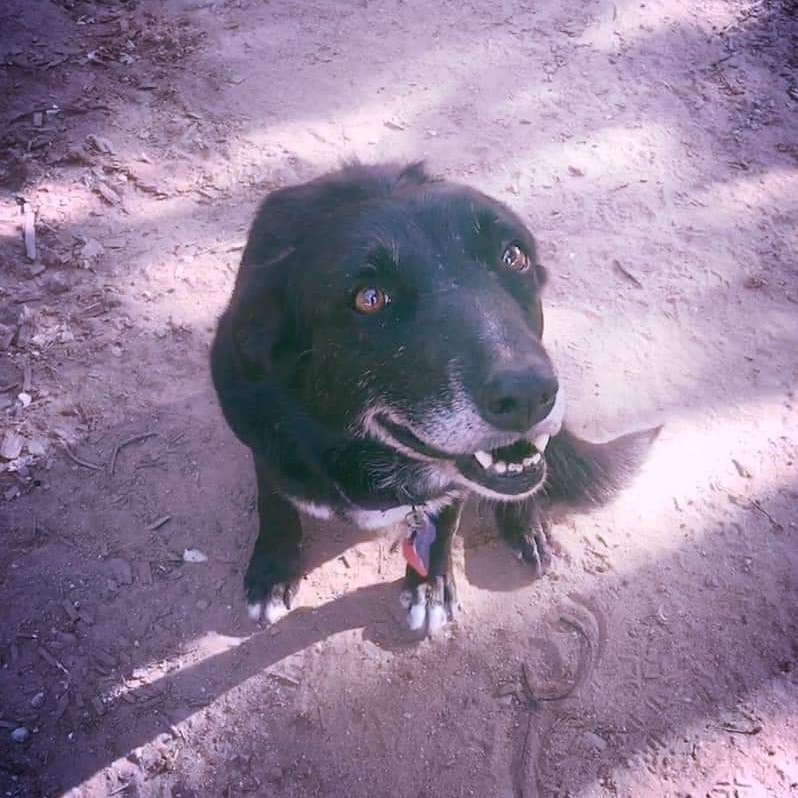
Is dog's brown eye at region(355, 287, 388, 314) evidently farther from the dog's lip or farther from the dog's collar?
the dog's collar

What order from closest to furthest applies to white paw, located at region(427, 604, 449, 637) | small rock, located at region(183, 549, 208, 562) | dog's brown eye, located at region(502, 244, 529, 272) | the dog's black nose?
the dog's black nose → dog's brown eye, located at region(502, 244, 529, 272) → white paw, located at region(427, 604, 449, 637) → small rock, located at region(183, 549, 208, 562)

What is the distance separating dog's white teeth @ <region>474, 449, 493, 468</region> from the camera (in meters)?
2.27

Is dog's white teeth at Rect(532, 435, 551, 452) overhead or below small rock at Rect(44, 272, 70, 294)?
overhead

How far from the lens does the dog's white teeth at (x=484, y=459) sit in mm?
2266

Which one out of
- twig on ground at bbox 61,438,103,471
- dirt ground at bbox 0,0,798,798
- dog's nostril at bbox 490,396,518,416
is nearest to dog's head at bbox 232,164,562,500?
dog's nostril at bbox 490,396,518,416

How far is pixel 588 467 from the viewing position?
10.6ft

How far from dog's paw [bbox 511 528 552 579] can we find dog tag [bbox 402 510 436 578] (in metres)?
0.56

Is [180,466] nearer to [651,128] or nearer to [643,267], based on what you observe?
[643,267]

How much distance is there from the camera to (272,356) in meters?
2.44

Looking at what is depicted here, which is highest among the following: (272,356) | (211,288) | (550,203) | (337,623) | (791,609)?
(272,356)

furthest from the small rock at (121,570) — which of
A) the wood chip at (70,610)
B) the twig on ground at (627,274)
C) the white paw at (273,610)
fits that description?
the twig on ground at (627,274)

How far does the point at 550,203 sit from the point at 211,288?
2.46 metres

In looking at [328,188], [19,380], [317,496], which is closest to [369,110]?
[328,188]

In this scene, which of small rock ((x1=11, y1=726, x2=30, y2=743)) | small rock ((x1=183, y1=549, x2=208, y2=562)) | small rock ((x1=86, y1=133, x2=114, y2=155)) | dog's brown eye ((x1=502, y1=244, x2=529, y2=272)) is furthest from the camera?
small rock ((x1=86, y1=133, x2=114, y2=155))
